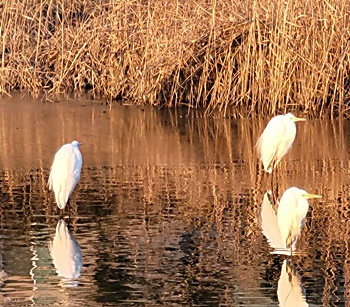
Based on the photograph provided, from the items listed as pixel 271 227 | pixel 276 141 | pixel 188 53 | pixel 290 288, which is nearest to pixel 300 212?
pixel 290 288

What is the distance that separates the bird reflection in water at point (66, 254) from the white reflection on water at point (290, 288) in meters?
1.22

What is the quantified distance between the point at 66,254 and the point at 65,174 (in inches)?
47.9

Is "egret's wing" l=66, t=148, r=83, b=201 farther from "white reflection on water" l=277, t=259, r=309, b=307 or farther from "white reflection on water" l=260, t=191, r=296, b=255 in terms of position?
"white reflection on water" l=277, t=259, r=309, b=307

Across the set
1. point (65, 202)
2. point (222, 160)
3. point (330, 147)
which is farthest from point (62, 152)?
point (330, 147)

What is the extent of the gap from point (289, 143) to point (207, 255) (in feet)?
9.91

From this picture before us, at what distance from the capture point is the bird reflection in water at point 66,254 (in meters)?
6.20

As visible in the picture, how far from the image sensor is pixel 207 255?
6613 millimetres

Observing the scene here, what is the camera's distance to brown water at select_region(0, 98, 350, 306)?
19.0 ft

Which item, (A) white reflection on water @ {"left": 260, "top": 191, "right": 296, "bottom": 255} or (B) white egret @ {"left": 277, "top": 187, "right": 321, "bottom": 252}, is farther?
(A) white reflection on water @ {"left": 260, "top": 191, "right": 296, "bottom": 255}

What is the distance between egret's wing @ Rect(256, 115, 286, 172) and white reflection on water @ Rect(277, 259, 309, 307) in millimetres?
2955

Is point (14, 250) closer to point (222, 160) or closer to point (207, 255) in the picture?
point (207, 255)

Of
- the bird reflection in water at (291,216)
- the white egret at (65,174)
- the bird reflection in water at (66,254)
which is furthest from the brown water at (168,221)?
the white egret at (65,174)

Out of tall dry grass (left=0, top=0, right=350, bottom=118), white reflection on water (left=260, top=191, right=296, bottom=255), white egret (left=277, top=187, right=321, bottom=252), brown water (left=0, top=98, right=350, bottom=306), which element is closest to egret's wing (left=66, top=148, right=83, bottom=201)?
brown water (left=0, top=98, right=350, bottom=306)

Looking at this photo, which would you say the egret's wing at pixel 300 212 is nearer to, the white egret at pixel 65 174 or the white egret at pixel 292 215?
the white egret at pixel 292 215
